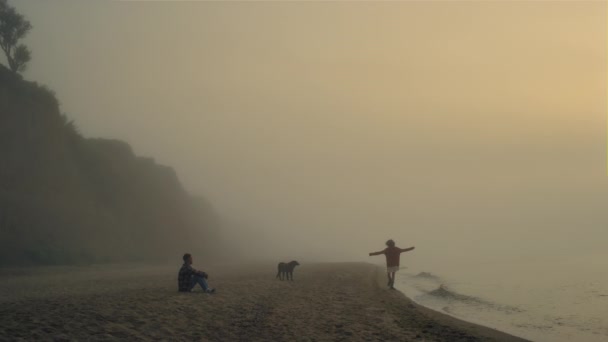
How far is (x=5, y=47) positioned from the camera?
54.7 meters

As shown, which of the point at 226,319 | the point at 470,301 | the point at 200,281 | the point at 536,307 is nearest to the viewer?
the point at 226,319

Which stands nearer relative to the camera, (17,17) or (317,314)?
(317,314)

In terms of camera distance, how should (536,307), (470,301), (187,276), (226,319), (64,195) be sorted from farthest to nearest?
(64,195)
(470,301)
(536,307)
(187,276)
(226,319)

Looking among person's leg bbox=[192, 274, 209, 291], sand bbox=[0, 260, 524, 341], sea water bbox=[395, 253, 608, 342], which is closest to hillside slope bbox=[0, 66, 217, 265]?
sand bbox=[0, 260, 524, 341]

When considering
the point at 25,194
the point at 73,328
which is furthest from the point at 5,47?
the point at 73,328

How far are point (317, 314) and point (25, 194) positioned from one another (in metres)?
37.9

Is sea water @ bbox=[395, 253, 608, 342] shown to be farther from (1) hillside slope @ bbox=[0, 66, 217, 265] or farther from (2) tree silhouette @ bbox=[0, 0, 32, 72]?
(2) tree silhouette @ bbox=[0, 0, 32, 72]

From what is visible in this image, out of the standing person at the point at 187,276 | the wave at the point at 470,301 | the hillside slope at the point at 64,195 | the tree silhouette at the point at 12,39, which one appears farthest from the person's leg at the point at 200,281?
the tree silhouette at the point at 12,39

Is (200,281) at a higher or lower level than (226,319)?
higher

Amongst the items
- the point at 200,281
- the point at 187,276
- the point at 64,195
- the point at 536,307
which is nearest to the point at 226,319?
the point at 187,276

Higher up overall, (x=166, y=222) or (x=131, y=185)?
(x=131, y=185)

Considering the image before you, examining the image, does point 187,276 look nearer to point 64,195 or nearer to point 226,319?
point 226,319

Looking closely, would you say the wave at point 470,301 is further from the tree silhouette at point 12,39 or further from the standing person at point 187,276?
the tree silhouette at point 12,39

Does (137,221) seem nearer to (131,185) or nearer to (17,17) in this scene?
(131,185)
